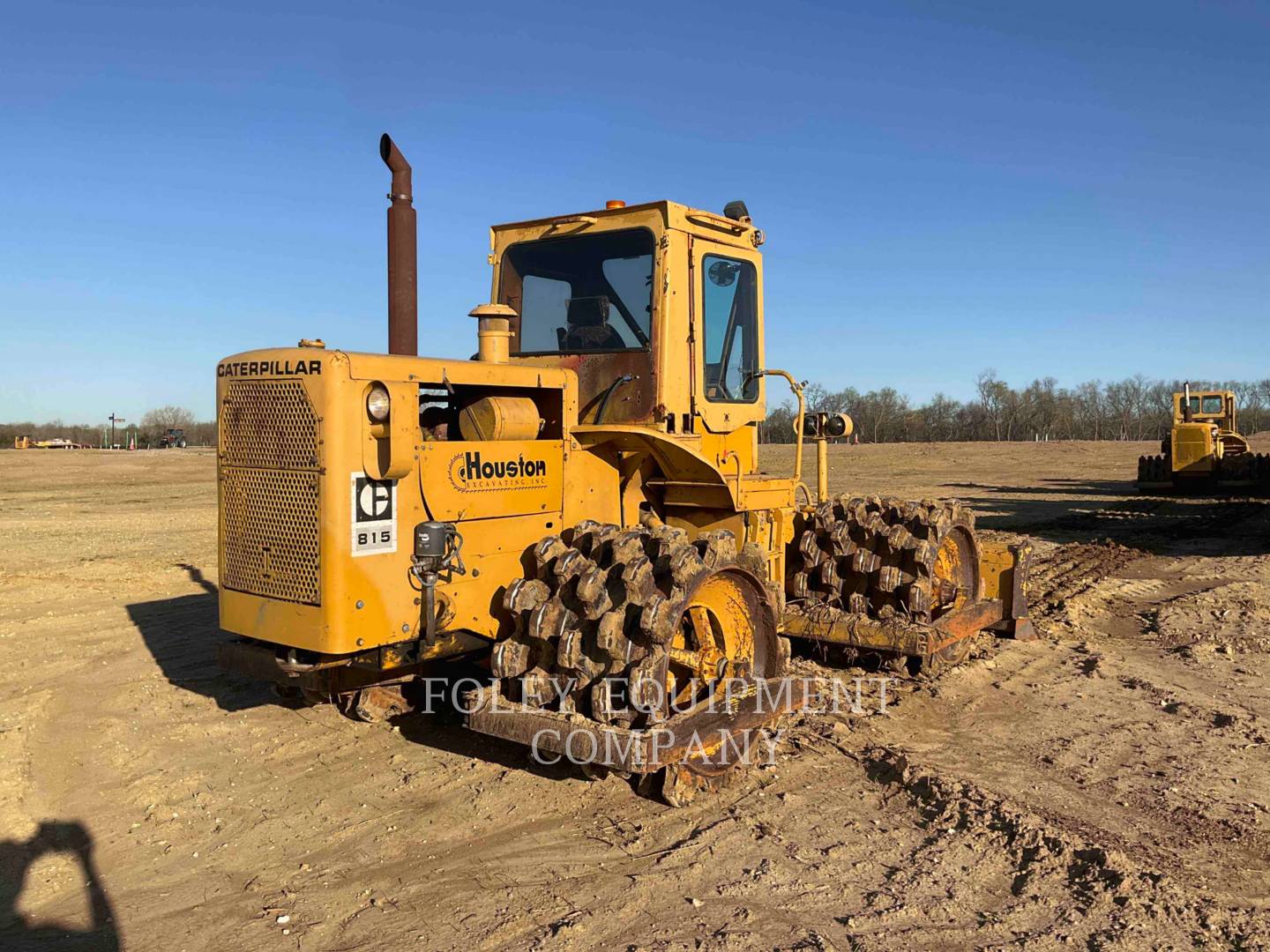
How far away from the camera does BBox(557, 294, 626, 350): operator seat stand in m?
5.86

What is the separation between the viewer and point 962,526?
7.89 metres

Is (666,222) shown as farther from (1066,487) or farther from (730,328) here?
(1066,487)

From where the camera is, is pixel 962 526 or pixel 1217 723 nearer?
pixel 1217 723

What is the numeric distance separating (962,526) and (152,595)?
867 centimetres

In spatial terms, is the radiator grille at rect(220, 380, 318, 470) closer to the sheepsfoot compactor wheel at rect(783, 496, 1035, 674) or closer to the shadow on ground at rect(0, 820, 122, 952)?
the shadow on ground at rect(0, 820, 122, 952)

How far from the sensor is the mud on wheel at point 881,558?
7180 mm

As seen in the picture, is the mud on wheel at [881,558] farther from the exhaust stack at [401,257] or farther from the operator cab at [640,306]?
the exhaust stack at [401,257]

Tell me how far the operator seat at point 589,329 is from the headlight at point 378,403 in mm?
1779

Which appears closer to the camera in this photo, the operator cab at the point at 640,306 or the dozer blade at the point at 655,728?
the dozer blade at the point at 655,728

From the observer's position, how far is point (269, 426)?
459 cm

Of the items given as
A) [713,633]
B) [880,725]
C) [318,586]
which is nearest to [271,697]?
[318,586]

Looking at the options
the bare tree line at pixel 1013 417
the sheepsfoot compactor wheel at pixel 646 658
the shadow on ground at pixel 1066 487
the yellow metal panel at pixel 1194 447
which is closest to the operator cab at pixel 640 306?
the sheepsfoot compactor wheel at pixel 646 658

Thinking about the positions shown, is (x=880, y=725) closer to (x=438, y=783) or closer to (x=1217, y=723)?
(x=1217, y=723)

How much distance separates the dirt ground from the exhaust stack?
2558 mm
